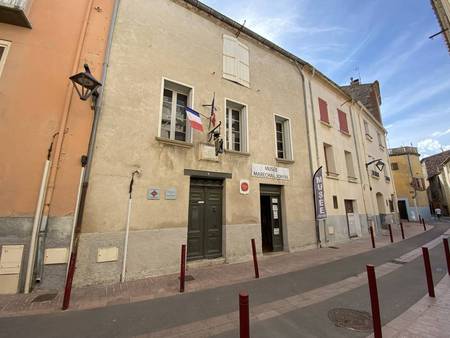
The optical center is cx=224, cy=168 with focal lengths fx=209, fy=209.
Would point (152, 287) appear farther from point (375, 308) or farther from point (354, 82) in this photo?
point (354, 82)

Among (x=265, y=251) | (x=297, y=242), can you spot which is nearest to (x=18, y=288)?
(x=265, y=251)

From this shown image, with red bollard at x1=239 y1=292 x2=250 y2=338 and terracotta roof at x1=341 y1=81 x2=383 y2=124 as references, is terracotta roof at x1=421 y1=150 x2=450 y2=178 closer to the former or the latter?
terracotta roof at x1=341 y1=81 x2=383 y2=124

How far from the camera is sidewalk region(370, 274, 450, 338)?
2.89m

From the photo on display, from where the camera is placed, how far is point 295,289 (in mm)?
4656

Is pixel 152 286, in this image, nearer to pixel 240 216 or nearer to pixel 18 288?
pixel 18 288

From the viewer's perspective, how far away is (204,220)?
688 cm

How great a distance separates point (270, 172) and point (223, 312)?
5.75m

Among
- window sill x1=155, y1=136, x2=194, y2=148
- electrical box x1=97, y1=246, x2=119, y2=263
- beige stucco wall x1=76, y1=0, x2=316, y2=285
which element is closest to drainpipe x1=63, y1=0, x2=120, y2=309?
beige stucco wall x1=76, y1=0, x2=316, y2=285

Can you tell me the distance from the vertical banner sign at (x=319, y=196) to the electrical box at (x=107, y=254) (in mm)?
8024

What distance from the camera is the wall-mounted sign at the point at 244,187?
7.60 m

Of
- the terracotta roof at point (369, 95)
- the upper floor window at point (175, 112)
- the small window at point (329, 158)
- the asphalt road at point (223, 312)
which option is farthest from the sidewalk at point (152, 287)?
the terracotta roof at point (369, 95)

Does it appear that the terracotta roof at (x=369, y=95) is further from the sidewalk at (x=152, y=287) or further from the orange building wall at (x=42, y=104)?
the orange building wall at (x=42, y=104)

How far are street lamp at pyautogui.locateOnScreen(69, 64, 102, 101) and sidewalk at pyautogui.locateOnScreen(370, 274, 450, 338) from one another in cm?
698

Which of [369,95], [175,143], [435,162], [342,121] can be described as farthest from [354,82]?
[435,162]
